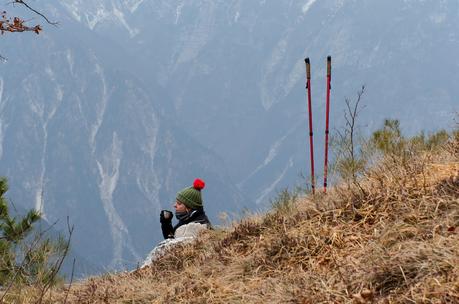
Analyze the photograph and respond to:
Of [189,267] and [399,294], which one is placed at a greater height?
[189,267]

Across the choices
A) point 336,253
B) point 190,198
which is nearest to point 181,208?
point 190,198

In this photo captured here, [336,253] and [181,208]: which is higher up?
[181,208]

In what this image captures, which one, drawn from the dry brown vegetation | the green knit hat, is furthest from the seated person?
the dry brown vegetation

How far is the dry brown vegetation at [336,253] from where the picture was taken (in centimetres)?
338

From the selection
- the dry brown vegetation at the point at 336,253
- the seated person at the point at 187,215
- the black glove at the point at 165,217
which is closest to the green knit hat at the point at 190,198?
the seated person at the point at 187,215

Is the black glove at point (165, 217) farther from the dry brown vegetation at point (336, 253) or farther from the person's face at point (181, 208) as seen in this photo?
the dry brown vegetation at point (336, 253)

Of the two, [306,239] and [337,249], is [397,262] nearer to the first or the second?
[337,249]

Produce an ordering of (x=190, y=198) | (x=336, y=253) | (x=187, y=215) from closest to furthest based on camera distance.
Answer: (x=336, y=253)
(x=187, y=215)
(x=190, y=198)

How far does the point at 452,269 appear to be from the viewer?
10.3 feet

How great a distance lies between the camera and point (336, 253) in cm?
429

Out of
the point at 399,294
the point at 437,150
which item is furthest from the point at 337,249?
the point at 437,150

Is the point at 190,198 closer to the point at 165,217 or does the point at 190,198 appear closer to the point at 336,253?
the point at 165,217

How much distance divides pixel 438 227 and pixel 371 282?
27.2 inches

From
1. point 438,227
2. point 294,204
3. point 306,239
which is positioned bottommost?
point 438,227
